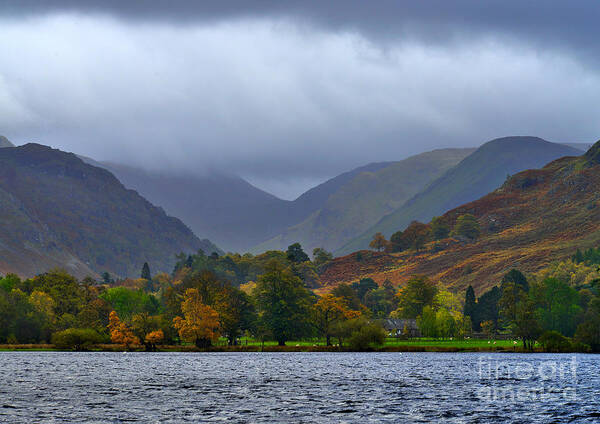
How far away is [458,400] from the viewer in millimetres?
82125

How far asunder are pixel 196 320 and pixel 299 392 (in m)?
107

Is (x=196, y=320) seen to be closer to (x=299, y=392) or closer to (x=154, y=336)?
(x=154, y=336)

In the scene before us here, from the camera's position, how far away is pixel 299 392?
91500mm

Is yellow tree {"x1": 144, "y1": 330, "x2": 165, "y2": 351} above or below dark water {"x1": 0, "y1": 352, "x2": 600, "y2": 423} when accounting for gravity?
above

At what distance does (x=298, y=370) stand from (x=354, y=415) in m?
61.7

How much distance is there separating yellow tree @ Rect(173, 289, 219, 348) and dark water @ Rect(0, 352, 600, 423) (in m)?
48.2

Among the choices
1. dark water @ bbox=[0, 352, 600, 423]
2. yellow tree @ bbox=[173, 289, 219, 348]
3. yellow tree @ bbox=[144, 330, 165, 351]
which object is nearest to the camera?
dark water @ bbox=[0, 352, 600, 423]

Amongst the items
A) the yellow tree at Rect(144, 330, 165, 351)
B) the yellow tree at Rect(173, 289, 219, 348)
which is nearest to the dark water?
the yellow tree at Rect(173, 289, 219, 348)

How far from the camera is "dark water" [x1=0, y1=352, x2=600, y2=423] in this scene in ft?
228

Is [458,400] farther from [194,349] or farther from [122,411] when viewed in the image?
[194,349]

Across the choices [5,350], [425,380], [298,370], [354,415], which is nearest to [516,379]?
[425,380]

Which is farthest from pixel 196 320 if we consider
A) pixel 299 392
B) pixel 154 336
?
pixel 299 392

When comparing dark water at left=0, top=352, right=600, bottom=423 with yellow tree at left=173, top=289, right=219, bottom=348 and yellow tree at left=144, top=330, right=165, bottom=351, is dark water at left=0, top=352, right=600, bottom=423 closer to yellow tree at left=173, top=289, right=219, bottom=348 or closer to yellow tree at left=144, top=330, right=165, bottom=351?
yellow tree at left=173, top=289, right=219, bottom=348

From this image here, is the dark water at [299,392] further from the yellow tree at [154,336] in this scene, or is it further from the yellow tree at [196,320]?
the yellow tree at [154,336]
